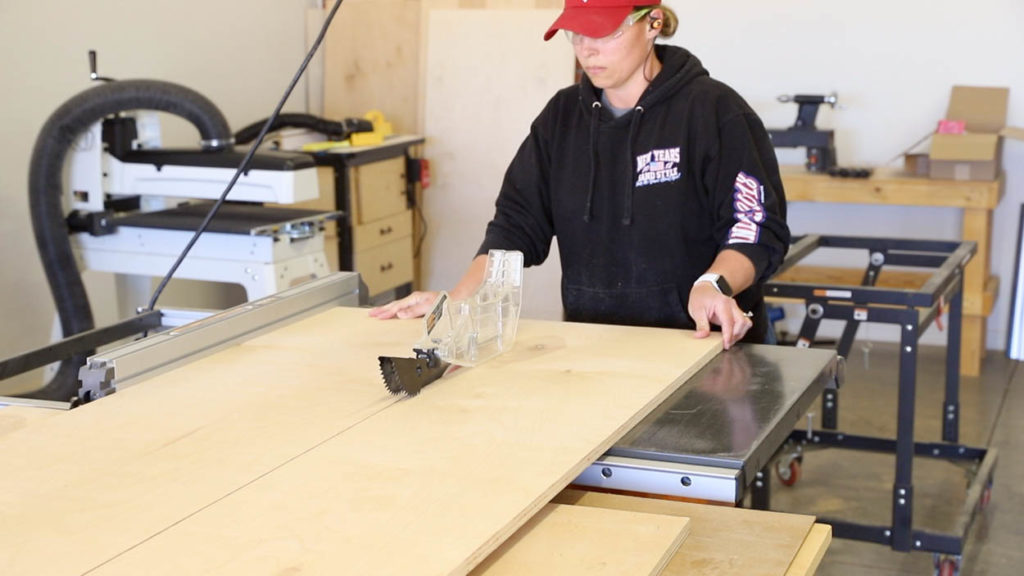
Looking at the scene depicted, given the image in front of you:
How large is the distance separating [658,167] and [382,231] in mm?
2787

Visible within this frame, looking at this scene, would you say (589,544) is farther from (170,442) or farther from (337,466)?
(170,442)

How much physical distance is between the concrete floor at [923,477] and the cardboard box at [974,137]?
0.85 meters

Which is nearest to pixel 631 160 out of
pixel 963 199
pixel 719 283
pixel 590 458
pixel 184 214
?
pixel 719 283

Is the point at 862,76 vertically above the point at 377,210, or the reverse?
the point at 862,76

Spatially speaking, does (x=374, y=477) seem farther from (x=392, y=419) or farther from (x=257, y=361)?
(x=257, y=361)

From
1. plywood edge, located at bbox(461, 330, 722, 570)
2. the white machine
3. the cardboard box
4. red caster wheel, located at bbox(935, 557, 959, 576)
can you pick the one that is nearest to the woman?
plywood edge, located at bbox(461, 330, 722, 570)

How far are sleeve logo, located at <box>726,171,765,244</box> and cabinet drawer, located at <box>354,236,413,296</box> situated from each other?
108 inches

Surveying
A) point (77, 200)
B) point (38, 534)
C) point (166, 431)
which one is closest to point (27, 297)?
point (77, 200)

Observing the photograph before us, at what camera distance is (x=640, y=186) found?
2.35 metres

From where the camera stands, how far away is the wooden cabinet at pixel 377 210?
468 cm

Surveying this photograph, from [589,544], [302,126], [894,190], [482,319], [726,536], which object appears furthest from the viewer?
[894,190]

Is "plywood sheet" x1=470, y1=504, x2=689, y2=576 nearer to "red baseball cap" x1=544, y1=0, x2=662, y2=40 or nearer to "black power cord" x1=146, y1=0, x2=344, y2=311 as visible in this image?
"black power cord" x1=146, y1=0, x2=344, y2=311

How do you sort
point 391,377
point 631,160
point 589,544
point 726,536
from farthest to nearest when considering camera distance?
point 631,160 < point 391,377 < point 726,536 < point 589,544

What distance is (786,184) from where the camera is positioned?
5035 millimetres
